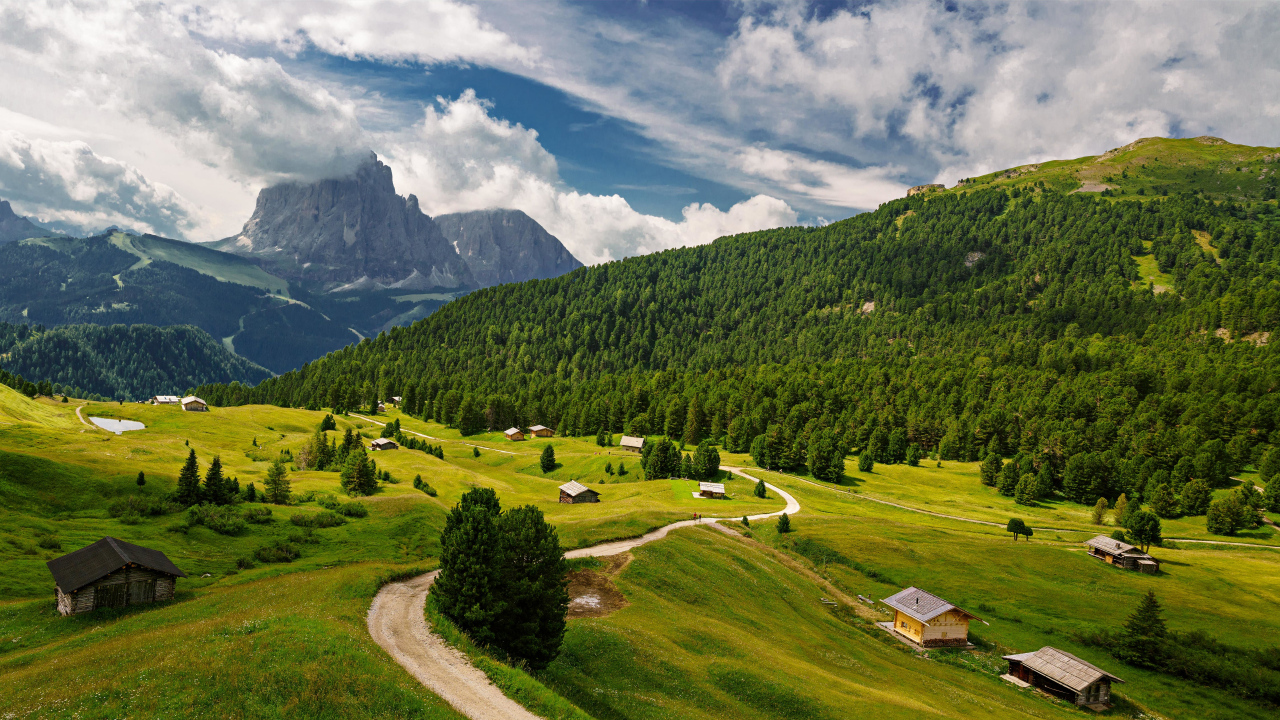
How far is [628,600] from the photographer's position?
50625 millimetres

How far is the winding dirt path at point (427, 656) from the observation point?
2591 centimetres

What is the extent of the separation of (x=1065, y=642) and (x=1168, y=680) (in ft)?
29.4

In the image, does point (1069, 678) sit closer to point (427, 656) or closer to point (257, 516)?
point (427, 656)

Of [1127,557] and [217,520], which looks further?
[1127,557]

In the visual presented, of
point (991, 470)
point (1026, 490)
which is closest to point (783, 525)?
point (1026, 490)

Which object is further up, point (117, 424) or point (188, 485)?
point (188, 485)

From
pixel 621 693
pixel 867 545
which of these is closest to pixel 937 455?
pixel 867 545

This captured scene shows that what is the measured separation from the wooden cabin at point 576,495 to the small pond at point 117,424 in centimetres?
10067

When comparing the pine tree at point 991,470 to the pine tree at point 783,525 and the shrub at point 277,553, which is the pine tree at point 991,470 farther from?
the shrub at point 277,553

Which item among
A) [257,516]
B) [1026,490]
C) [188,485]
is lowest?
[257,516]

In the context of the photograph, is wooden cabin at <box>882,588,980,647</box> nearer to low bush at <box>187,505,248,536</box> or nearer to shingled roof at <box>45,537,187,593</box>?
shingled roof at <box>45,537,187,593</box>

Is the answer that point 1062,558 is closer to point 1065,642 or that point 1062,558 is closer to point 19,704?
point 1065,642

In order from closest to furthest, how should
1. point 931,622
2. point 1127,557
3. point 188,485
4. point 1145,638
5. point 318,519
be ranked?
point 931,622 → point 1145,638 → point 188,485 → point 318,519 → point 1127,557

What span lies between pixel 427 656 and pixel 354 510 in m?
53.4
